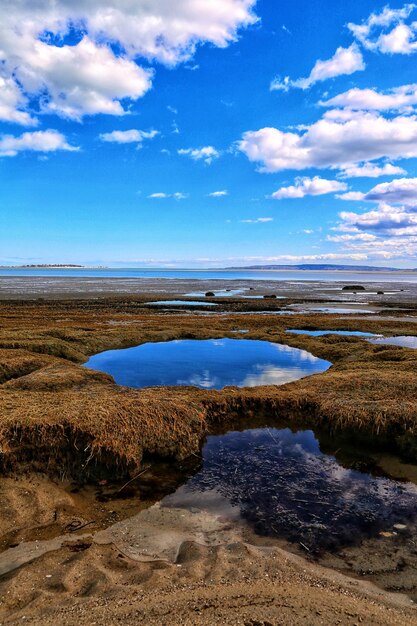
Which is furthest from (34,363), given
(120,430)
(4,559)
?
(4,559)

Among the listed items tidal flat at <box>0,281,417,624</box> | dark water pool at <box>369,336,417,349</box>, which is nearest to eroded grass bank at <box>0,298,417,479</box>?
tidal flat at <box>0,281,417,624</box>

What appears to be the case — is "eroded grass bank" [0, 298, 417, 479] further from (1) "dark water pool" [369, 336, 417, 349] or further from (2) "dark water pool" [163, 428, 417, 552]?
(1) "dark water pool" [369, 336, 417, 349]

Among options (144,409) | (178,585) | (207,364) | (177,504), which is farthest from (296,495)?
(207,364)

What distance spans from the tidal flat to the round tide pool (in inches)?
110

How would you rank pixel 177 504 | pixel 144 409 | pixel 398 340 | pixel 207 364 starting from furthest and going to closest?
pixel 398 340 → pixel 207 364 → pixel 144 409 → pixel 177 504

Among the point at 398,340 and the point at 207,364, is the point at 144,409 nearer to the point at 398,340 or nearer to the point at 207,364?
the point at 207,364

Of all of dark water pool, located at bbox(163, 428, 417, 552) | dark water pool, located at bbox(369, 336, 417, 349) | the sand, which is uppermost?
Answer: dark water pool, located at bbox(369, 336, 417, 349)

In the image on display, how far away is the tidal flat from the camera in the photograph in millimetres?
6695

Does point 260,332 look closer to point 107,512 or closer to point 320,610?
point 107,512

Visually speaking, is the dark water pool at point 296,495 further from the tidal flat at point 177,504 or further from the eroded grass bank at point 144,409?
the eroded grass bank at point 144,409

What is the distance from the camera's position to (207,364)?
25.4 meters

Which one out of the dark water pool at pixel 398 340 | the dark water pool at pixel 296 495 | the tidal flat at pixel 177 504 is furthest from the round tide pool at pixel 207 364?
the dark water pool at pixel 398 340

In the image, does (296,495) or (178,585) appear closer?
(178,585)

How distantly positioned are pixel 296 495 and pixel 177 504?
3283mm
